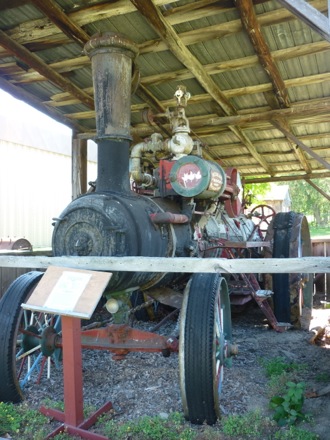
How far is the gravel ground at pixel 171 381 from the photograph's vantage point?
3014 mm

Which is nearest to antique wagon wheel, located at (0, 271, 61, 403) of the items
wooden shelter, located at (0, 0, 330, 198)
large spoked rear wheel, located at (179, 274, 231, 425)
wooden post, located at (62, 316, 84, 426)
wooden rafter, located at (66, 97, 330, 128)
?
wooden post, located at (62, 316, 84, 426)

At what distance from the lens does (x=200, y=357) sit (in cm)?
264

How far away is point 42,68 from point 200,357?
3.91 m

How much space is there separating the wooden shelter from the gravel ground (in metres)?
→ 2.19

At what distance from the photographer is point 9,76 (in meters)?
5.64

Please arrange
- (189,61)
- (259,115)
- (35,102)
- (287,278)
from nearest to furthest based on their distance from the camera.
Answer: (189,61), (287,278), (259,115), (35,102)

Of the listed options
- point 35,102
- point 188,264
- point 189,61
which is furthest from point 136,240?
point 35,102

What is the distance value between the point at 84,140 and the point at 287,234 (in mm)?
3632

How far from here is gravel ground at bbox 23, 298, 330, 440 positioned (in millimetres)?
3014

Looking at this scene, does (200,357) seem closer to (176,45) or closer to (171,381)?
(171,381)

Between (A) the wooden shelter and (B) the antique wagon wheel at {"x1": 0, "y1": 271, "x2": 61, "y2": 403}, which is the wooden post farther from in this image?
(A) the wooden shelter

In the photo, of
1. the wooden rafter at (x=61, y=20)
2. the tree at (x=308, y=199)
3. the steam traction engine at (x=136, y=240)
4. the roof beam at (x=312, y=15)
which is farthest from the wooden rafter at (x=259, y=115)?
the tree at (x=308, y=199)

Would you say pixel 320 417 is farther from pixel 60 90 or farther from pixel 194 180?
pixel 60 90

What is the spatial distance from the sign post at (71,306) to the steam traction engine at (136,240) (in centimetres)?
38
